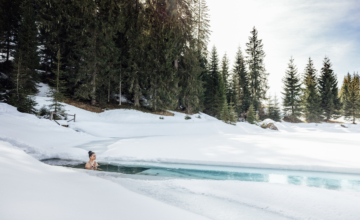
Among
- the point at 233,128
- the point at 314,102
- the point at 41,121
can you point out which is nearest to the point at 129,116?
the point at 41,121

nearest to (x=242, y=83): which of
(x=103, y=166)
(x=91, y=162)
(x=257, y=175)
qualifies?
(x=257, y=175)

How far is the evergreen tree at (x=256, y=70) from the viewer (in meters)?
37.9

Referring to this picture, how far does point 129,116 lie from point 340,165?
17.4 m

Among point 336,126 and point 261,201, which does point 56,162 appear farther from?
point 336,126

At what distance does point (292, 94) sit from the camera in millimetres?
35031

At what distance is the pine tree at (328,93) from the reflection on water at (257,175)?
37.1m

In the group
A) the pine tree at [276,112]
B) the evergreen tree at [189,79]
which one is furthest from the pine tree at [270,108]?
the evergreen tree at [189,79]

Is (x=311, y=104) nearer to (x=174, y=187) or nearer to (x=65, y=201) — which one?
(x=174, y=187)

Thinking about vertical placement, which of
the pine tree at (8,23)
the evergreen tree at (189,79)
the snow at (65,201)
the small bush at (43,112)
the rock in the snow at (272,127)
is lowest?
the snow at (65,201)

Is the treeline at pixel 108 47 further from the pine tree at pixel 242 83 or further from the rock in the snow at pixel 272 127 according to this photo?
the pine tree at pixel 242 83

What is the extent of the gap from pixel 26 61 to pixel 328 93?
157 feet

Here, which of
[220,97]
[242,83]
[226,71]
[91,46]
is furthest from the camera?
[226,71]

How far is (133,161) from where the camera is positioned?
7570 millimetres

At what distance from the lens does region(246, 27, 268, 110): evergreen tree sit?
124 ft
